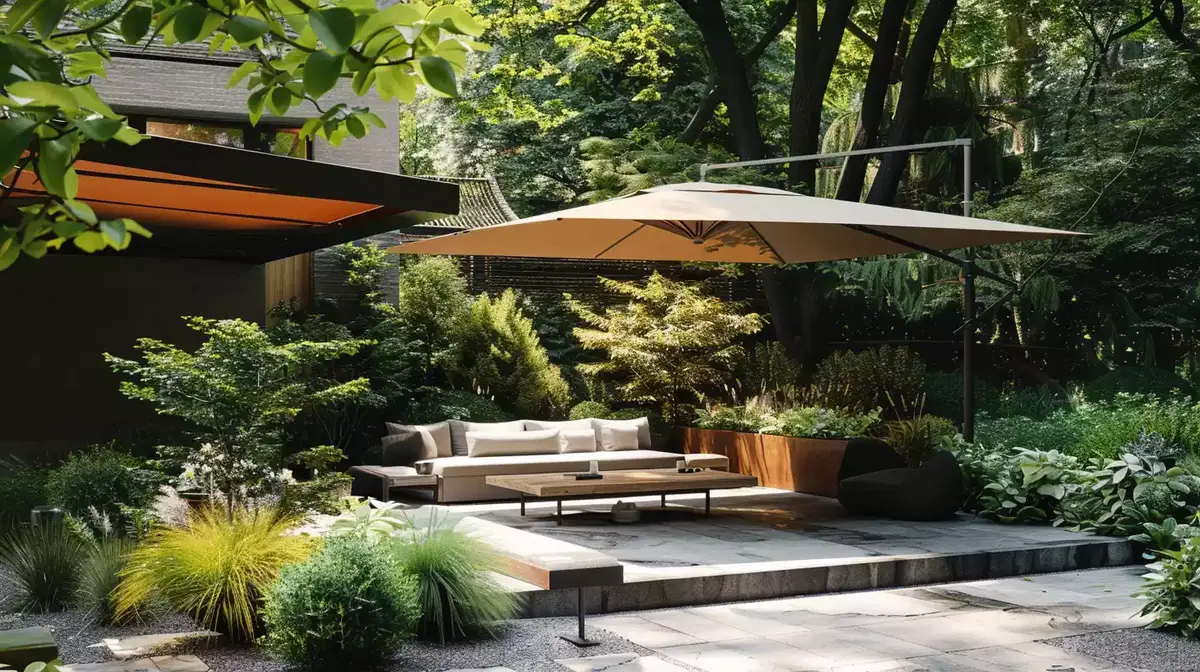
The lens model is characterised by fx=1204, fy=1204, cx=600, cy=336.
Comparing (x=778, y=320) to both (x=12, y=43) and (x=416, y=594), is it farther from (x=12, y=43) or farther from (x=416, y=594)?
(x=12, y=43)

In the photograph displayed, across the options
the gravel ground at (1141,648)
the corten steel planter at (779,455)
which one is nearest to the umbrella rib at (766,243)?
the corten steel planter at (779,455)

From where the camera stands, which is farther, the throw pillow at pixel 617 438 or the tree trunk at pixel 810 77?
the tree trunk at pixel 810 77

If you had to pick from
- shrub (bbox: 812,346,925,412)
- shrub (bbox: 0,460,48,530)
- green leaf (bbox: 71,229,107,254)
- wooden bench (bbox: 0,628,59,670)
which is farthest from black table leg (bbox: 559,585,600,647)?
shrub (bbox: 812,346,925,412)

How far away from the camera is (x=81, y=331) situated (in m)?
10.7

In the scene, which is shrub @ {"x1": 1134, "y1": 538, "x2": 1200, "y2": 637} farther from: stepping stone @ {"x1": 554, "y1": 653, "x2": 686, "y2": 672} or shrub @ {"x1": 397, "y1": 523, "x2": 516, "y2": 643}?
shrub @ {"x1": 397, "y1": 523, "x2": 516, "y2": 643}

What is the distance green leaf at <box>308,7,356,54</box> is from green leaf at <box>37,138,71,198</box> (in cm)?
27

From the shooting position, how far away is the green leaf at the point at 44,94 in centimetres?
108

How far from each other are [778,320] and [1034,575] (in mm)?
7279

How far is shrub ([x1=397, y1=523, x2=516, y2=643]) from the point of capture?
5.66 metres

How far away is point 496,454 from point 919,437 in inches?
154

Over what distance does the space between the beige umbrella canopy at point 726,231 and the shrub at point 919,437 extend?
5.42 ft

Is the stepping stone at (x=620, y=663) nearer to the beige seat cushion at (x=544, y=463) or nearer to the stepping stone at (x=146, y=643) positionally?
the stepping stone at (x=146, y=643)

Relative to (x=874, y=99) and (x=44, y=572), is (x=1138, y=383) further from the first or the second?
(x=44, y=572)

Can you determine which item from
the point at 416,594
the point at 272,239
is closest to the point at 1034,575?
the point at 416,594
